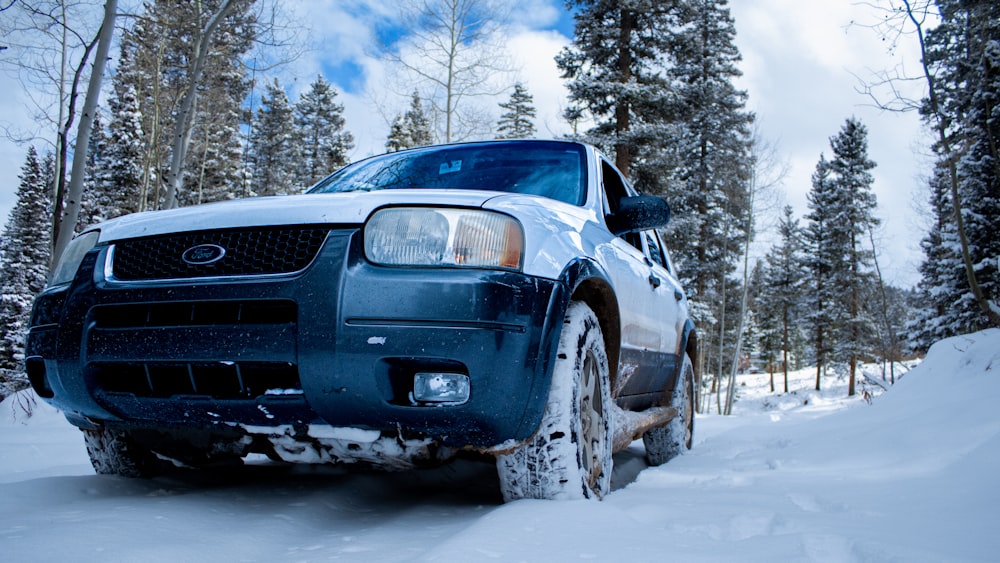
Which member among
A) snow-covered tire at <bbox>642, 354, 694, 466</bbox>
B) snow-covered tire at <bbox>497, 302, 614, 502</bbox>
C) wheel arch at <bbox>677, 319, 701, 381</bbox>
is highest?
wheel arch at <bbox>677, 319, 701, 381</bbox>

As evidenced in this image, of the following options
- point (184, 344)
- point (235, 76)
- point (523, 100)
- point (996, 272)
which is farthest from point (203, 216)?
point (523, 100)

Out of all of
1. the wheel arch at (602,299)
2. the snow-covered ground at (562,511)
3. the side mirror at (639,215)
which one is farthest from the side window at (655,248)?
the wheel arch at (602,299)

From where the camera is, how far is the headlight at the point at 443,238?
1851mm

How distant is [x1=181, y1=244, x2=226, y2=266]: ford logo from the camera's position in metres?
1.97

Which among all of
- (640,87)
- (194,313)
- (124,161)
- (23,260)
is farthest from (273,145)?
(194,313)

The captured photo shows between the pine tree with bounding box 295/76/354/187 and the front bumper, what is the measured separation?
122 feet

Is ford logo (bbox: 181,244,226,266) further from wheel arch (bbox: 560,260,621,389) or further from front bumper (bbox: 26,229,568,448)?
wheel arch (bbox: 560,260,621,389)

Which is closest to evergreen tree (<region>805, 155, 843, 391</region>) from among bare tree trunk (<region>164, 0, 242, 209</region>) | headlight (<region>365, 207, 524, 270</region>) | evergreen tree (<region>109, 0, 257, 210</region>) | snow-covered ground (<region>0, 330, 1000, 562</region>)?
evergreen tree (<region>109, 0, 257, 210</region>)

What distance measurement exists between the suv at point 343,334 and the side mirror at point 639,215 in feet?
2.00

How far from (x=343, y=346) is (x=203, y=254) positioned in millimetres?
639

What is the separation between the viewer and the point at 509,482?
2.03 metres

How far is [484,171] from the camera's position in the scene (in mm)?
3027

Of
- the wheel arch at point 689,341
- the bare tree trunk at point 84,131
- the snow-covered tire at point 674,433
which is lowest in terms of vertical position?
the snow-covered tire at point 674,433

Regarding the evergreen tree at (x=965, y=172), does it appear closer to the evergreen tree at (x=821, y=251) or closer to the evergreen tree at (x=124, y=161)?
the evergreen tree at (x=821, y=251)
